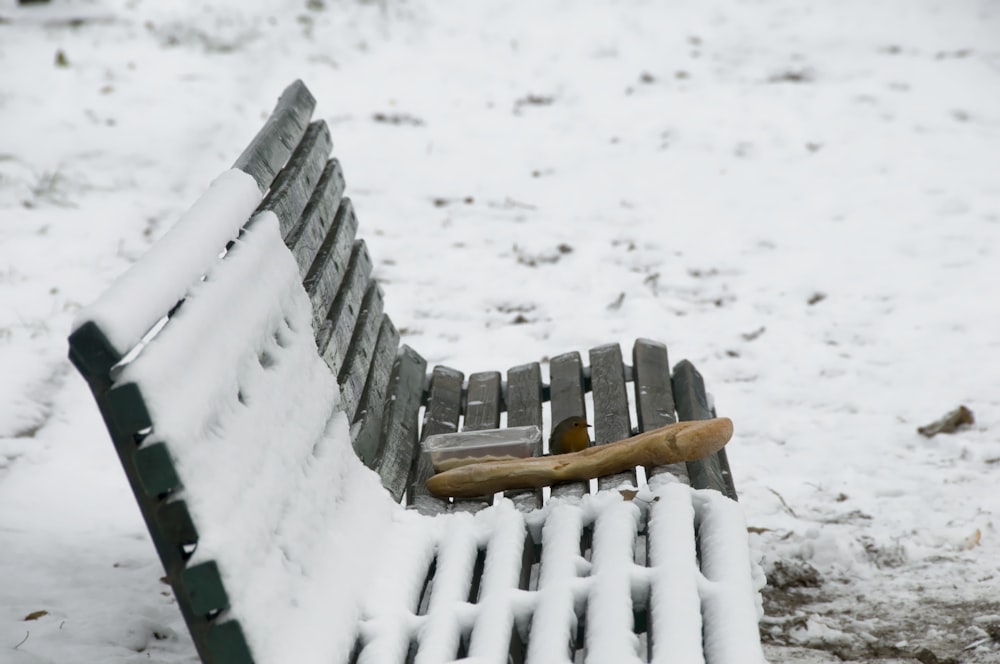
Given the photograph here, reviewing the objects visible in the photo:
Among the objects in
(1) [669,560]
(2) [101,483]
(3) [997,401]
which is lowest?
(3) [997,401]

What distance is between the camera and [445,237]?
15.4 feet

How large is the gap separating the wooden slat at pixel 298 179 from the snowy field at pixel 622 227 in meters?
0.98

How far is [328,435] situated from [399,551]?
0.25 m

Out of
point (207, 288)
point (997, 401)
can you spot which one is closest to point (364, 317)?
point (207, 288)

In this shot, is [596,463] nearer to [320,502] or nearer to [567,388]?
[567,388]

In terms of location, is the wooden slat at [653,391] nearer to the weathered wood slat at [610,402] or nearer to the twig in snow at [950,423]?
the weathered wood slat at [610,402]

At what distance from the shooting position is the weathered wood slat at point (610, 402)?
82.5 inches

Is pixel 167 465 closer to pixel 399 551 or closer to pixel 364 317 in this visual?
pixel 399 551

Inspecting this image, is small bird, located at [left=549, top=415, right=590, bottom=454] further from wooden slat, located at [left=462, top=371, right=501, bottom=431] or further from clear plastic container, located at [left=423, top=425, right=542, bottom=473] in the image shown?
wooden slat, located at [left=462, top=371, right=501, bottom=431]

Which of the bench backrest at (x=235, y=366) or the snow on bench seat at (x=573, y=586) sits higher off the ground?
the bench backrest at (x=235, y=366)

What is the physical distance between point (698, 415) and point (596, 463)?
1.22 feet

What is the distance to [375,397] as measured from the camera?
7.69 feet

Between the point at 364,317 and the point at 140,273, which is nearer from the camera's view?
the point at 140,273

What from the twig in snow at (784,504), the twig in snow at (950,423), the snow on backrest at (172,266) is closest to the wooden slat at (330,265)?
the snow on backrest at (172,266)
